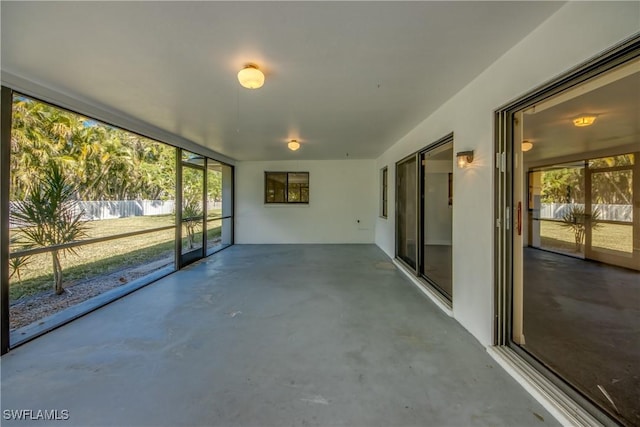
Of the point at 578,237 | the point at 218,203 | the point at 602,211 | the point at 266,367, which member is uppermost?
the point at 218,203

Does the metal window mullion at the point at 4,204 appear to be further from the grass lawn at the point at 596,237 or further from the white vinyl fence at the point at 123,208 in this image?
the grass lawn at the point at 596,237

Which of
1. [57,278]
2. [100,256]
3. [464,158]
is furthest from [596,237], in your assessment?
[100,256]

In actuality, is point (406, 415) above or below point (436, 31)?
below

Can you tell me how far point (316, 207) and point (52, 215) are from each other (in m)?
5.51

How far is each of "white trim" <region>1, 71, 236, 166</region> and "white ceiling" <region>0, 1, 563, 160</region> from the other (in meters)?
0.08

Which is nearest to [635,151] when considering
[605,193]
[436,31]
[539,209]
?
[605,193]

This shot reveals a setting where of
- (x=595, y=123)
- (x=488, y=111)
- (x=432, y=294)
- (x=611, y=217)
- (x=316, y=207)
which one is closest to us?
(x=488, y=111)

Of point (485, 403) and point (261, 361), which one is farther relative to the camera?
point (261, 361)

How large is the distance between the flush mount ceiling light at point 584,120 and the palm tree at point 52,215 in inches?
262

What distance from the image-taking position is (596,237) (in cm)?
517

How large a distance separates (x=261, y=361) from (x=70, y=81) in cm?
316

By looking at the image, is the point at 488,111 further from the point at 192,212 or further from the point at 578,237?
the point at 578,237

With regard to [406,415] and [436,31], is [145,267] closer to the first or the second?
[406,415]

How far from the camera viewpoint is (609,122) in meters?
3.51
